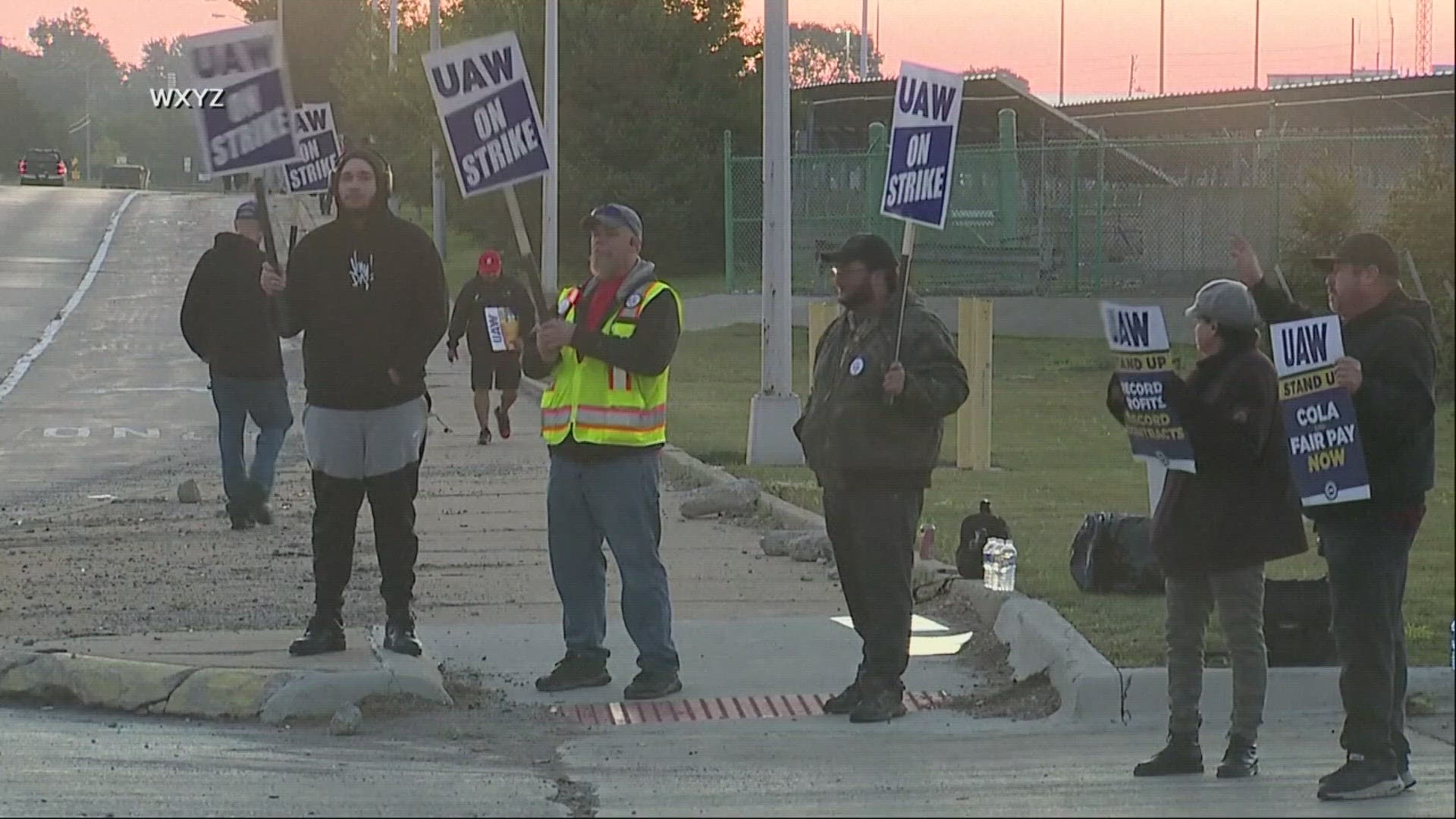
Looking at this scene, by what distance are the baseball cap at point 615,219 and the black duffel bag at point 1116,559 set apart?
10.5 ft

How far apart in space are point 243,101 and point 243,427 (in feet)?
14.7

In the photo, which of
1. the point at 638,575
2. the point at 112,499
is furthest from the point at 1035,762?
the point at 112,499

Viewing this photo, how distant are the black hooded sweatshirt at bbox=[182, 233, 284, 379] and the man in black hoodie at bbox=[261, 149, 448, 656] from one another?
436cm

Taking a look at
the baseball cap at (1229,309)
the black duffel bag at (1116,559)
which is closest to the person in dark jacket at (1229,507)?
the baseball cap at (1229,309)

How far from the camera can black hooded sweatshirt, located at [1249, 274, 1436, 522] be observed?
664cm

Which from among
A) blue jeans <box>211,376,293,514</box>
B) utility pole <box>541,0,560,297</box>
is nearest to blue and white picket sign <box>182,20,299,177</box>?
blue jeans <box>211,376,293,514</box>

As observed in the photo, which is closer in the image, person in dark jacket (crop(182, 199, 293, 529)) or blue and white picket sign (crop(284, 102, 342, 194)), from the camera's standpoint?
blue and white picket sign (crop(284, 102, 342, 194))

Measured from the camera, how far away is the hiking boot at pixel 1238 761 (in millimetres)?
7242

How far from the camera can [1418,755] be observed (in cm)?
786

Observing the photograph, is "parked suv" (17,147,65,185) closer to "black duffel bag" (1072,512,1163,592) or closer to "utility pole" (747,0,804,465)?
"utility pole" (747,0,804,465)

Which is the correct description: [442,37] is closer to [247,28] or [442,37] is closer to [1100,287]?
[1100,287]

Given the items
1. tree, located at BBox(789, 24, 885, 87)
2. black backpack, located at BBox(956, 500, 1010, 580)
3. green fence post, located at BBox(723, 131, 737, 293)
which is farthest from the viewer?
tree, located at BBox(789, 24, 885, 87)

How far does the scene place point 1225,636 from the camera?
290 inches

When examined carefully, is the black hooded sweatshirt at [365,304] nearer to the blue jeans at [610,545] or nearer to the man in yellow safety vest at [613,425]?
the man in yellow safety vest at [613,425]
